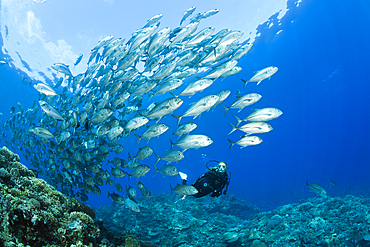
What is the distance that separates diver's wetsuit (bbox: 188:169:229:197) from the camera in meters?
4.29

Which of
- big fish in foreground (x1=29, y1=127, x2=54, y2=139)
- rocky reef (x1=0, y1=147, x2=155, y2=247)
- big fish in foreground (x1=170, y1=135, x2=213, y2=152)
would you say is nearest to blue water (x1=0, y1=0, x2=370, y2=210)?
big fish in foreground (x1=170, y1=135, x2=213, y2=152)

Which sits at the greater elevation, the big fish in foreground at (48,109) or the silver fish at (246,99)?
the big fish in foreground at (48,109)

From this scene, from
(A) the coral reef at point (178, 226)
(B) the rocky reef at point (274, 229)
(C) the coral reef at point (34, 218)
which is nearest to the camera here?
(C) the coral reef at point (34, 218)

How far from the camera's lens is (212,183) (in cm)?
438

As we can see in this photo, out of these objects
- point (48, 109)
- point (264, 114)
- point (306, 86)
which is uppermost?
point (306, 86)

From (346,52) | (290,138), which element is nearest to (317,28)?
(346,52)

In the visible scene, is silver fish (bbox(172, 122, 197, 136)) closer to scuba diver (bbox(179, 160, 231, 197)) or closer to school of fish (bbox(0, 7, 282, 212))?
school of fish (bbox(0, 7, 282, 212))

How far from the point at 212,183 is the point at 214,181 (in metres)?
0.08

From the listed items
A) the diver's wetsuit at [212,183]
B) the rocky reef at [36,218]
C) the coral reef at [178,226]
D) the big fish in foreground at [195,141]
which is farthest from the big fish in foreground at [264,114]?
the coral reef at [178,226]

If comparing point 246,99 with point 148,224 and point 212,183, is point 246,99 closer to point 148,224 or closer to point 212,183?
point 212,183

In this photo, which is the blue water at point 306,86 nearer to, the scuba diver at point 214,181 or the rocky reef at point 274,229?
the rocky reef at point 274,229

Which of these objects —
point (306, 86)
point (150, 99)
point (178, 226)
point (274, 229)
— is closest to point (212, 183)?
point (150, 99)

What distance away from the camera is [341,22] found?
30.5 m

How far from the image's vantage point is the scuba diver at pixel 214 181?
169 inches
